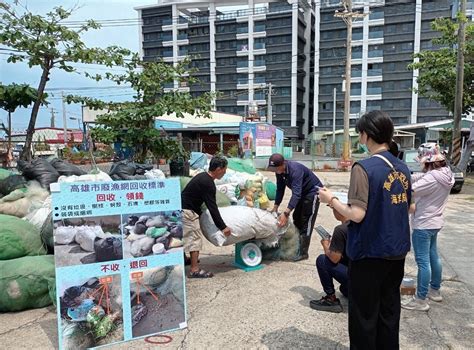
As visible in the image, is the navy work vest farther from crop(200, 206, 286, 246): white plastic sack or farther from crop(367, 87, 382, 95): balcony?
crop(367, 87, 382, 95): balcony

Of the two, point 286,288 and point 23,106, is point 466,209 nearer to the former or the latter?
point 286,288

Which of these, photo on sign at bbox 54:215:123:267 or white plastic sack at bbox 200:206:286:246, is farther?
white plastic sack at bbox 200:206:286:246

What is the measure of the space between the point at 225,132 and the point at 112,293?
103 ft

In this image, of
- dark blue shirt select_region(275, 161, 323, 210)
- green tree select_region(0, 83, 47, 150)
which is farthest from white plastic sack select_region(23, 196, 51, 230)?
dark blue shirt select_region(275, 161, 323, 210)

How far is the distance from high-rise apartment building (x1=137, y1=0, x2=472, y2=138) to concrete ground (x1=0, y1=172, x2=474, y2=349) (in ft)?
153

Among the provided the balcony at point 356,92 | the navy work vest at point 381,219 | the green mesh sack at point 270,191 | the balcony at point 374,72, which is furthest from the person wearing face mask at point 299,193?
the balcony at point 374,72

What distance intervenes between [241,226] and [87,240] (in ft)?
6.69

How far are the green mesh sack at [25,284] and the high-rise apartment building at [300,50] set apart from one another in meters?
47.5

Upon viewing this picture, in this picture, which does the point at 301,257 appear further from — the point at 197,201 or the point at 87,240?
the point at 87,240

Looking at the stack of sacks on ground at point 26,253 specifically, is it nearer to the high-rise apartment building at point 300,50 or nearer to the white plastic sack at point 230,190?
the white plastic sack at point 230,190

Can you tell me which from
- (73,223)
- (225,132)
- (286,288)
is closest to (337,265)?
(286,288)

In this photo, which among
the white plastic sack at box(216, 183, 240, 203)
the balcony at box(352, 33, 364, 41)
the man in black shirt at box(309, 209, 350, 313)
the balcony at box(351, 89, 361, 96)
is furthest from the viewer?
the balcony at box(352, 33, 364, 41)

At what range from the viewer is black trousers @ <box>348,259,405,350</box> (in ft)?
8.05

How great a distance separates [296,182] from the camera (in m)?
4.98
